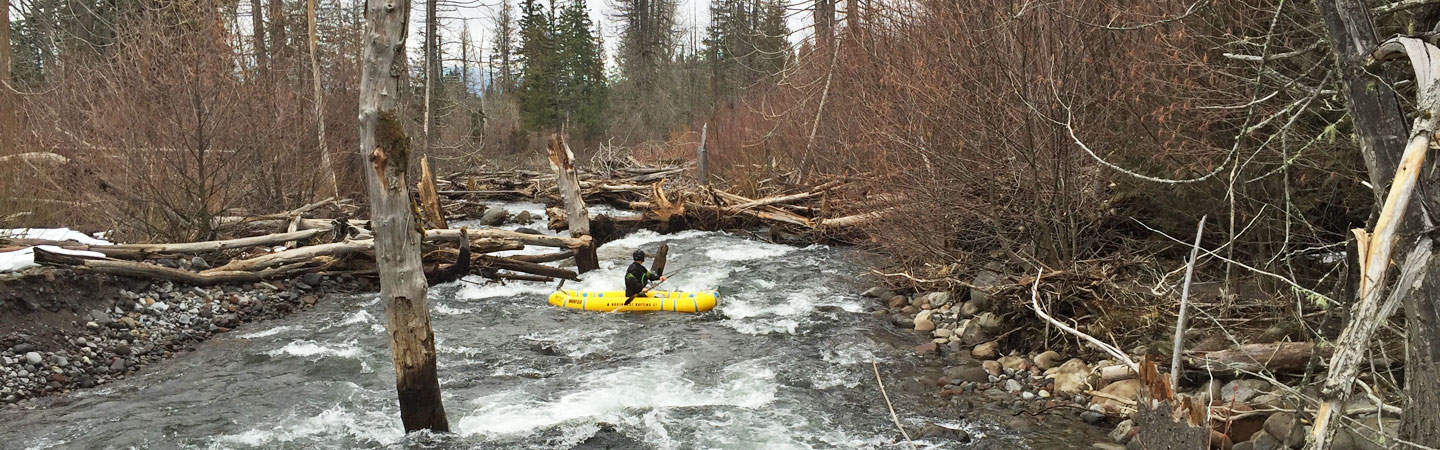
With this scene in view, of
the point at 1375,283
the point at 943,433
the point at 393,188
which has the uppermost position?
the point at 393,188

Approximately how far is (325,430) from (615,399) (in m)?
2.13

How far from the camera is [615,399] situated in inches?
276

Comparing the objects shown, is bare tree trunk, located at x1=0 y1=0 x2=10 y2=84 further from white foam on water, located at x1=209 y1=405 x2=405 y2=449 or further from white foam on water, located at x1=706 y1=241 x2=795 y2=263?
white foam on water, located at x1=209 y1=405 x2=405 y2=449

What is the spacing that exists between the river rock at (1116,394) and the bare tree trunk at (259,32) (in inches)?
504

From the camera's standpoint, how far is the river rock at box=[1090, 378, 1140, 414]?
614 cm

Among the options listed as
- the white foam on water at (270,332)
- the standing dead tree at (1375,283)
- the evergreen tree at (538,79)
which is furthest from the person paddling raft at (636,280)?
the evergreen tree at (538,79)

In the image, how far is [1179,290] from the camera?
7027 millimetres

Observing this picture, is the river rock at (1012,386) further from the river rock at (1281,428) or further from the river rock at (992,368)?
the river rock at (1281,428)

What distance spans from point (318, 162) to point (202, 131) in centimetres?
400

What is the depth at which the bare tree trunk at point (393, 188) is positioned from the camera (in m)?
4.91

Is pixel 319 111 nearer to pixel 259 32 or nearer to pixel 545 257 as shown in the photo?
pixel 259 32

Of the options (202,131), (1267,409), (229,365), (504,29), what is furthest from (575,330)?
(504,29)

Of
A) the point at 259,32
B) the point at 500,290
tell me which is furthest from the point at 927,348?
the point at 259,32

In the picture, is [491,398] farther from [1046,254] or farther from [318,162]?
[318,162]
